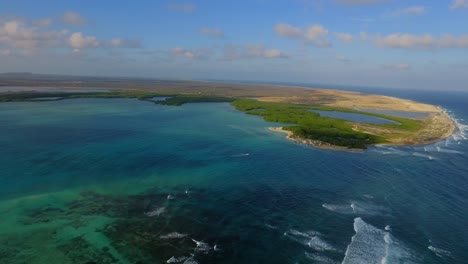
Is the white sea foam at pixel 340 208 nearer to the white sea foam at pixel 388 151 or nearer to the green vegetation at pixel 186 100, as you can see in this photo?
the white sea foam at pixel 388 151

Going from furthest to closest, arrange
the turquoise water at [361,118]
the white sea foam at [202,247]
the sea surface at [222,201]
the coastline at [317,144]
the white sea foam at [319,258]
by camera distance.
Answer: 1. the turquoise water at [361,118]
2. the coastline at [317,144]
3. the sea surface at [222,201]
4. the white sea foam at [202,247]
5. the white sea foam at [319,258]

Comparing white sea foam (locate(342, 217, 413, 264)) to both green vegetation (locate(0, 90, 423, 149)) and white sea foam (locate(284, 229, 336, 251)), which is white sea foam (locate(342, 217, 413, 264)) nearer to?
white sea foam (locate(284, 229, 336, 251))

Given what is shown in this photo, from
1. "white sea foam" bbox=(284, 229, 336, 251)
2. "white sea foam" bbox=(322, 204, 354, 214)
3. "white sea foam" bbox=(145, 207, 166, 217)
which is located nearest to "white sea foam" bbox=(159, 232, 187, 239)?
"white sea foam" bbox=(145, 207, 166, 217)

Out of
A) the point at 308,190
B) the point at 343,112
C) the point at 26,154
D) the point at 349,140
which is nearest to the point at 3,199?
the point at 26,154

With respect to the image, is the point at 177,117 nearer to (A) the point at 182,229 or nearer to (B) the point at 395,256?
(A) the point at 182,229

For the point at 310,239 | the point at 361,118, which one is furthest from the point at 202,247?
the point at 361,118

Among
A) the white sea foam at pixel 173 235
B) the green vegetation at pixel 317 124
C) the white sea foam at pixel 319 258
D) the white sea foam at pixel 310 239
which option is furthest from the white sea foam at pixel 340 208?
the green vegetation at pixel 317 124
